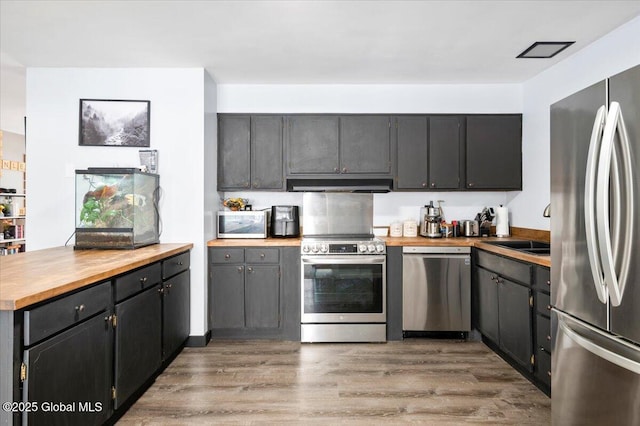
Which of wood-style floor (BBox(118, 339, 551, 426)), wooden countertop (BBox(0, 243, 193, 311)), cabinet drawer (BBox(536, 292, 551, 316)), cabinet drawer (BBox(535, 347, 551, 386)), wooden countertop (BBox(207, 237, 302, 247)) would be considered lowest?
wood-style floor (BBox(118, 339, 551, 426))

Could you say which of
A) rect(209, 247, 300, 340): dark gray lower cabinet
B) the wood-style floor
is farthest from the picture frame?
the wood-style floor

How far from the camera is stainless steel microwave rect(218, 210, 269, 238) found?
12.9ft

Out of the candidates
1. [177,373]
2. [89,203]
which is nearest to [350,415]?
[177,373]

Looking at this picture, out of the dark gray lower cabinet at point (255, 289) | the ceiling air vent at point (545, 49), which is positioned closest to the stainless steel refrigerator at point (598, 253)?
the ceiling air vent at point (545, 49)

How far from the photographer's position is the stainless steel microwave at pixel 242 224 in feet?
12.9

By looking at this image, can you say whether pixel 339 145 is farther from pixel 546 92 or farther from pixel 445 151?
pixel 546 92

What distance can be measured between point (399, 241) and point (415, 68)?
1637 millimetres

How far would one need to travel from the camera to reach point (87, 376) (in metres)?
1.95

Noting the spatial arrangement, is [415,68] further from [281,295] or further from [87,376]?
[87,376]

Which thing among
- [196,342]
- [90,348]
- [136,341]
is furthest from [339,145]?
[90,348]

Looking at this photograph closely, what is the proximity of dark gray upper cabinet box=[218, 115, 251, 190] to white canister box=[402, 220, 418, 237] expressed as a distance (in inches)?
66.9

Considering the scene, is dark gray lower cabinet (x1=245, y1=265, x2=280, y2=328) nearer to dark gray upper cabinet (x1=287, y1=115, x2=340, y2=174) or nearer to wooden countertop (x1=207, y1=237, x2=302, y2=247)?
wooden countertop (x1=207, y1=237, x2=302, y2=247)

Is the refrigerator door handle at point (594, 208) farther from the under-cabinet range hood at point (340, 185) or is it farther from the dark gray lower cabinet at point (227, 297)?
the dark gray lower cabinet at point (227, 297)

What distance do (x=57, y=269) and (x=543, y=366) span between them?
120 inches
